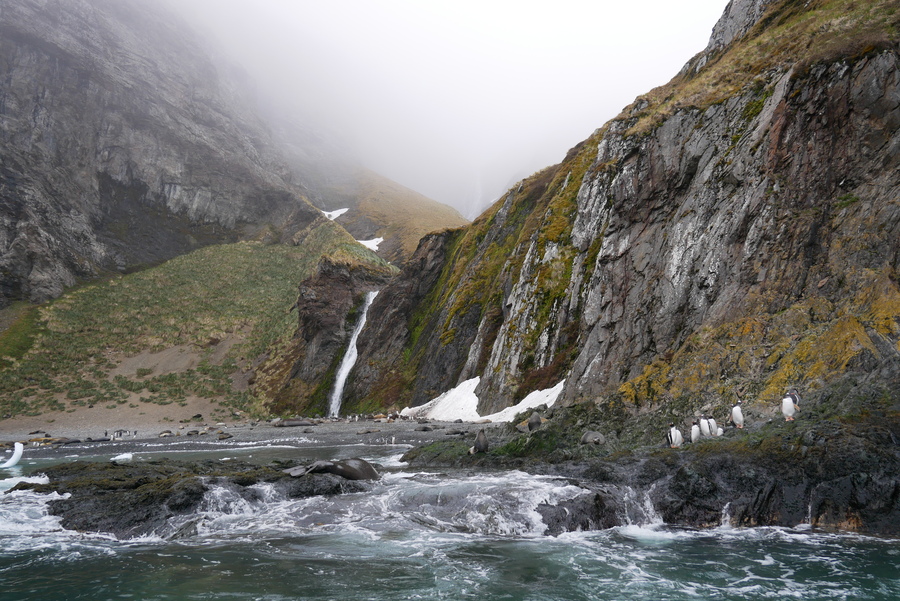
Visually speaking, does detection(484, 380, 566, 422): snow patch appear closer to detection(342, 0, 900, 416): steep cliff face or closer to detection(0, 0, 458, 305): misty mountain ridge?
detection(342, 0, 900, 416): steep cliff face

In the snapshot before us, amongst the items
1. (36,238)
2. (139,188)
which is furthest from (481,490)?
(139,188)

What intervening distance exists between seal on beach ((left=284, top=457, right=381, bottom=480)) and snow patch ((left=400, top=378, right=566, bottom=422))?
48.6ft

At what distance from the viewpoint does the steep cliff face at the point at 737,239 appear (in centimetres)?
1755

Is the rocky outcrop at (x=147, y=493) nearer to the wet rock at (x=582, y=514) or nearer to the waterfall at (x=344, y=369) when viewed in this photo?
the wet rock at (x=582, y=514)

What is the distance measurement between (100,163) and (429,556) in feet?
396

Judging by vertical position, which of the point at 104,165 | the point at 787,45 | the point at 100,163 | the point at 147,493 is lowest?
the point at 147,493

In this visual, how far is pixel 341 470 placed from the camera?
17.1 meters

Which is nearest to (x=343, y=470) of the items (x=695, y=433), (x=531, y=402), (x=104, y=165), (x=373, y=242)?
(x=695, y=433)

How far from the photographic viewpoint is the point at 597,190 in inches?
1385

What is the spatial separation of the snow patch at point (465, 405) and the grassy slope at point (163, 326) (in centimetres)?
3027

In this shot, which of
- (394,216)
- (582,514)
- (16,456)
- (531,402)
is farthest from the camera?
(394,216)

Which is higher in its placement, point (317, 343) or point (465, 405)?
point (317, 343)

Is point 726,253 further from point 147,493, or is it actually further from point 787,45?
point 147,493

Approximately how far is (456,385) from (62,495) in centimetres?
3112
